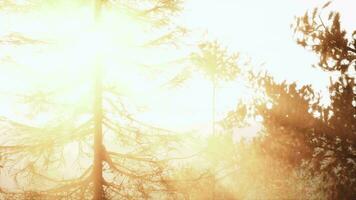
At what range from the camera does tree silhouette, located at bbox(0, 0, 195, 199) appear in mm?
8492

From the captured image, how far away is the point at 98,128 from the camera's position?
910cm

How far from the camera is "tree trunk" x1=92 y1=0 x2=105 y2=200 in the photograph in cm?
894

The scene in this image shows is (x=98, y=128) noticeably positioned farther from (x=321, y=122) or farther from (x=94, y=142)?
(x=321, y=122)

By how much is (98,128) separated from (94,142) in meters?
0.32

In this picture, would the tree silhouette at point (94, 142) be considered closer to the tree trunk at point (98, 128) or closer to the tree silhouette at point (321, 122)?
the tree trunk at point (98, 128)

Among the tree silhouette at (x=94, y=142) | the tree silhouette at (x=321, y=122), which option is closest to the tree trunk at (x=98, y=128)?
the tree silhouette at (x=94, y=142)

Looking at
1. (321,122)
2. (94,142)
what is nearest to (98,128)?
(94,142)

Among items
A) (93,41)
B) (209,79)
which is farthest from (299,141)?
(209,79)

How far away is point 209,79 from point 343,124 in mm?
14706

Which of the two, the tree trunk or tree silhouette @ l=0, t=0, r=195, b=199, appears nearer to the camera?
tree silhouette @ l=0, t=0, r=195, b=199

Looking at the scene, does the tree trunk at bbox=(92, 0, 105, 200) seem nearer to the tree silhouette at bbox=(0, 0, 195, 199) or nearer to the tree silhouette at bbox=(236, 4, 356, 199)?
the tree silhouette at bbox=(0, 0, 195, 199)

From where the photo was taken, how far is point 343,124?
7.60 meters

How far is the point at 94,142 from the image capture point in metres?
9.08

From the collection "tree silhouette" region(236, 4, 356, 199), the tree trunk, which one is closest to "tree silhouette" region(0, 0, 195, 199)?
the tree trunk
